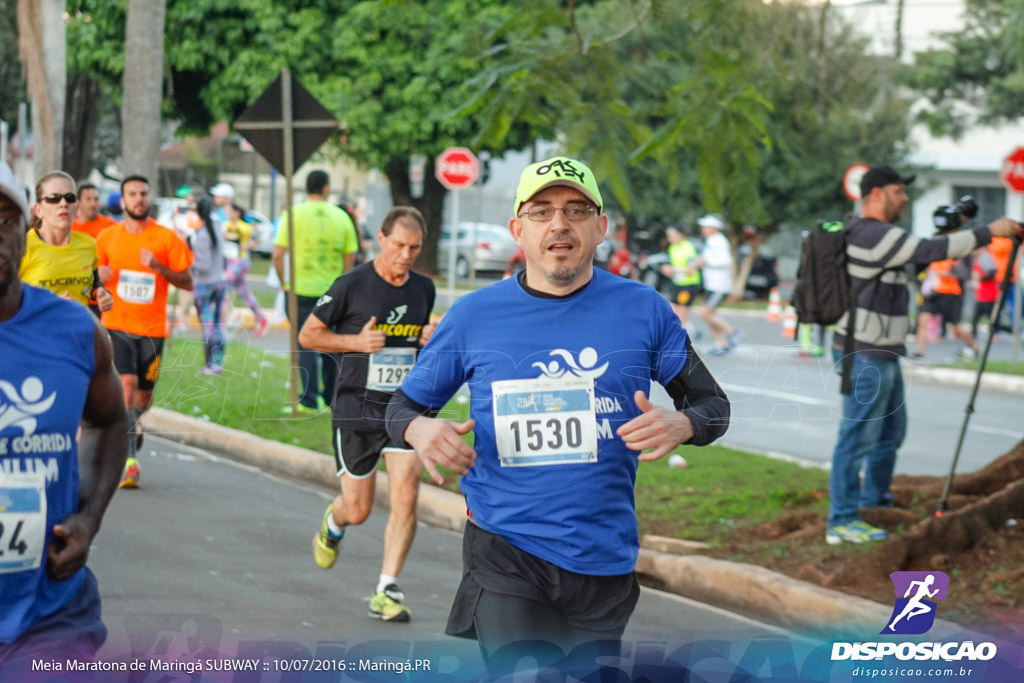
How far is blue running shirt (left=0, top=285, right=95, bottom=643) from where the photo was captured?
9.23ft

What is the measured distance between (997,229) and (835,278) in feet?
3.86

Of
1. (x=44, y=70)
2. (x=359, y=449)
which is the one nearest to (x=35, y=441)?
(x=359, y=449)

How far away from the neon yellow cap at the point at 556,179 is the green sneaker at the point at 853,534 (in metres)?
4.31

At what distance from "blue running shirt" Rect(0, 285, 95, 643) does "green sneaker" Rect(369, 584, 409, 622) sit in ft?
11.7

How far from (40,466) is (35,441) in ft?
0.18

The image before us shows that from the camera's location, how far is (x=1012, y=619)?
637 cm

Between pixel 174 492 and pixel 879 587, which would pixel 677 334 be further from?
pixel 174 492

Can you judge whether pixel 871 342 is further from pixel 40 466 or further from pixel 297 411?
pixel 297 411

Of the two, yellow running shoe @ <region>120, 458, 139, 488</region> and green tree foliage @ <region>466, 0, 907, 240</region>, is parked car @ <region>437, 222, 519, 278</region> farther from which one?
yellow running shoe @ <region>120, 458, 139, 488</region>

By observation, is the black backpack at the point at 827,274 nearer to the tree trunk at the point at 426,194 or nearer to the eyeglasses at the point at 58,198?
the eyeglasses at the point at 58,198

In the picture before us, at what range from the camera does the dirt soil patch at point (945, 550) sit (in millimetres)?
6590

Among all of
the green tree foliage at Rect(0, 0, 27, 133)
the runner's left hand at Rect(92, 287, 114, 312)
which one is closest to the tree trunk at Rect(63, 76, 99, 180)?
the green tree foliage at Rect(0, 0, 27, 133)

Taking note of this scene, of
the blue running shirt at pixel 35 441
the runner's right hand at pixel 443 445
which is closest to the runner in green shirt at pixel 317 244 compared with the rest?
the runner's right hand at pixel 443 445

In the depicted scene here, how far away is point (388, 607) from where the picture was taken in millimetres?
6449
